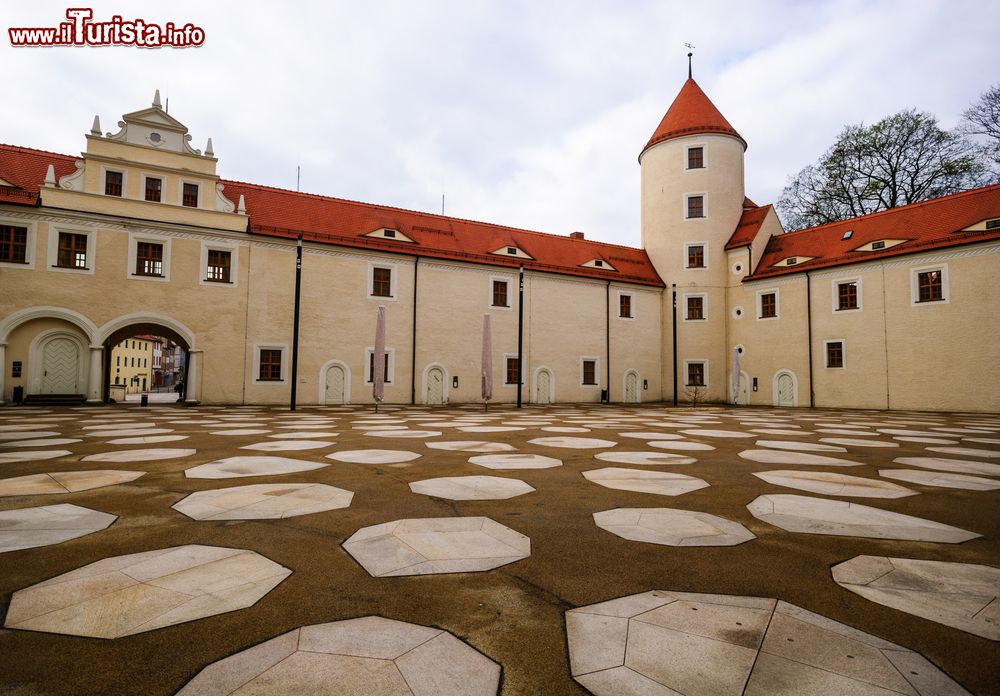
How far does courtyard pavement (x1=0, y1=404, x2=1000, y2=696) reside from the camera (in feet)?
5.33

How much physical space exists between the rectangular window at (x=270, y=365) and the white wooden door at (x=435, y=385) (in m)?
6.81

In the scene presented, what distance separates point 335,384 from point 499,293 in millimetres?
9732

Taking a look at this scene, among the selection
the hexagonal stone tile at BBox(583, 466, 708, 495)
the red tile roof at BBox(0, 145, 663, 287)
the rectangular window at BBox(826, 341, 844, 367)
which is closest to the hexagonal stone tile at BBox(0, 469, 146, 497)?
the hexagonal stone tile at BBox(583, 466, 708, 495)

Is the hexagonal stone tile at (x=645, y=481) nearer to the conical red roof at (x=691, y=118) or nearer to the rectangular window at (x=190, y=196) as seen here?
the rectangular window at (x=190, y=196)

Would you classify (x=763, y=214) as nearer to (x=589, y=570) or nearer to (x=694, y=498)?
(x=694, y=498)

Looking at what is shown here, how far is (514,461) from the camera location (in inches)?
239

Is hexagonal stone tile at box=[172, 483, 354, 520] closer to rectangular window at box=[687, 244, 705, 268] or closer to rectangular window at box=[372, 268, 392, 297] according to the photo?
rectangular window at box=[372, 268, 392, 297]

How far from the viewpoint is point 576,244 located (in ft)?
101

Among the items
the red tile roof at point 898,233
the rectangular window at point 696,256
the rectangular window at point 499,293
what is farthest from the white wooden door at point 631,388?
the rectangular window at point 499,293

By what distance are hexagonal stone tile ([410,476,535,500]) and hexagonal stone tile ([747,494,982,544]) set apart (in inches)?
77.6

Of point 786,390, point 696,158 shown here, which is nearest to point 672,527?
Answer: point 786,390

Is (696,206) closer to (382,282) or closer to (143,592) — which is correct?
(382,282)

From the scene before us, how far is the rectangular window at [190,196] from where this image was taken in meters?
21.1

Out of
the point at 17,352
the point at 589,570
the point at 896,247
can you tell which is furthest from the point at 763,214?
the point at 17,352
